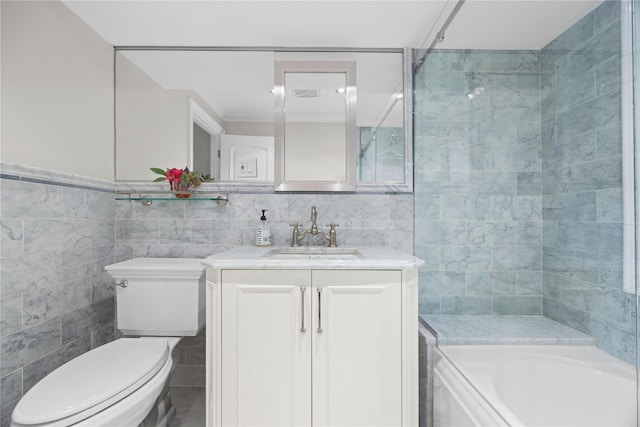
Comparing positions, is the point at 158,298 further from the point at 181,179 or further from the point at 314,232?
the point at 314,232

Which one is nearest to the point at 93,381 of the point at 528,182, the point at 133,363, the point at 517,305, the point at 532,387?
the point at 133,363

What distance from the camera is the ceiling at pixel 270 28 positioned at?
1368 mm

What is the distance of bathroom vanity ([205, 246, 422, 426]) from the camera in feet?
4.15

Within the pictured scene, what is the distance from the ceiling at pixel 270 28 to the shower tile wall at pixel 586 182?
20 cm

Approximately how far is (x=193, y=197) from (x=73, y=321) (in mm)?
858

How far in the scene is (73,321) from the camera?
153cm

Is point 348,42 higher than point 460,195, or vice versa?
point 348,42

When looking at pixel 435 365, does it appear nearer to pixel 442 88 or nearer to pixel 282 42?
pixel 442 88

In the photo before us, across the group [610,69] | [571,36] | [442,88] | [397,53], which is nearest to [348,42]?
[397,53]

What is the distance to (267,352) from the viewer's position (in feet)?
4.16

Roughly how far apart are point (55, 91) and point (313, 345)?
1.68m

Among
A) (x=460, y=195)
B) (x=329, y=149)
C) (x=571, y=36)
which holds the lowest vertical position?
(x=460, y=195)

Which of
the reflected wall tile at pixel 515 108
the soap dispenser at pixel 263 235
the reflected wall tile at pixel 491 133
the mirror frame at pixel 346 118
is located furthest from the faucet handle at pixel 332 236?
the reflected wall tile at pixel 515 108

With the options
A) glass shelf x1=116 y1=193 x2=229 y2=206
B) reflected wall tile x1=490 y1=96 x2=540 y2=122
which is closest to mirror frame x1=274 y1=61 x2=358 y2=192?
glass shelf x1=116 y1=193 x2=229 y2=206
